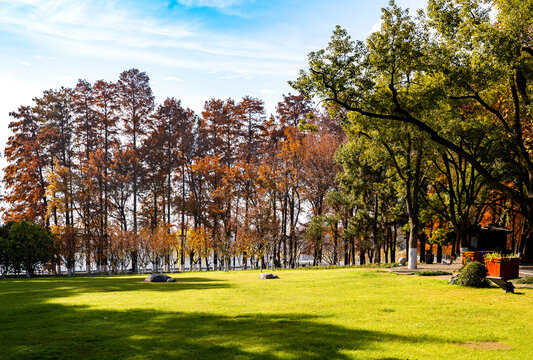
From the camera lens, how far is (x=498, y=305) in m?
13.7

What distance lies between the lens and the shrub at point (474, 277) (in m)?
18.5

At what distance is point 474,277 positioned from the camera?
18.6 m

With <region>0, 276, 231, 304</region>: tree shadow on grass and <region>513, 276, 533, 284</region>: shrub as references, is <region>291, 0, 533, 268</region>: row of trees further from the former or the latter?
<region>0, 276, 231, 304</region>: tree shadow on grass

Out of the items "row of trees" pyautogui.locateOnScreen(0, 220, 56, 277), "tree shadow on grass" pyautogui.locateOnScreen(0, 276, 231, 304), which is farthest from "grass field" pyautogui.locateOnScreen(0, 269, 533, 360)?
"row of trees" pyautogui.locateOnScreen(0, 220, 56, 277)

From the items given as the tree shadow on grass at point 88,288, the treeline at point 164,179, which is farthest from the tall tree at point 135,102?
the tree shadow on grass at point 88,288

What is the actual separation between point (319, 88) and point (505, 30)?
789 centimetres

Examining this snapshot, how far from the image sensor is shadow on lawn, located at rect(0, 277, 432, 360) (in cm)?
852

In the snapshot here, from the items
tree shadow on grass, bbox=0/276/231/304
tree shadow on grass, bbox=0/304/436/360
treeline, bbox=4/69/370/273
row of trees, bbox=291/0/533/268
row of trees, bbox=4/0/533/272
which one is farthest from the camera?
treeline, bbox=4/69/370/273

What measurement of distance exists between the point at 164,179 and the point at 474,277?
39.7m

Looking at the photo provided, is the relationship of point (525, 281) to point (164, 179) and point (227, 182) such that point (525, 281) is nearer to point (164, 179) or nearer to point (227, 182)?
point (227, 182)

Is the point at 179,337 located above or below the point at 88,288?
above

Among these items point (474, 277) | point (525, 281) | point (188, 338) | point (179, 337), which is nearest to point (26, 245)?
point (179, 337)

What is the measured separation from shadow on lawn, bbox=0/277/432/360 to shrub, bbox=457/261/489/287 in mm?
10090

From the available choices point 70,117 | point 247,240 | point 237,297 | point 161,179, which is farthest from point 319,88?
point 70,117
